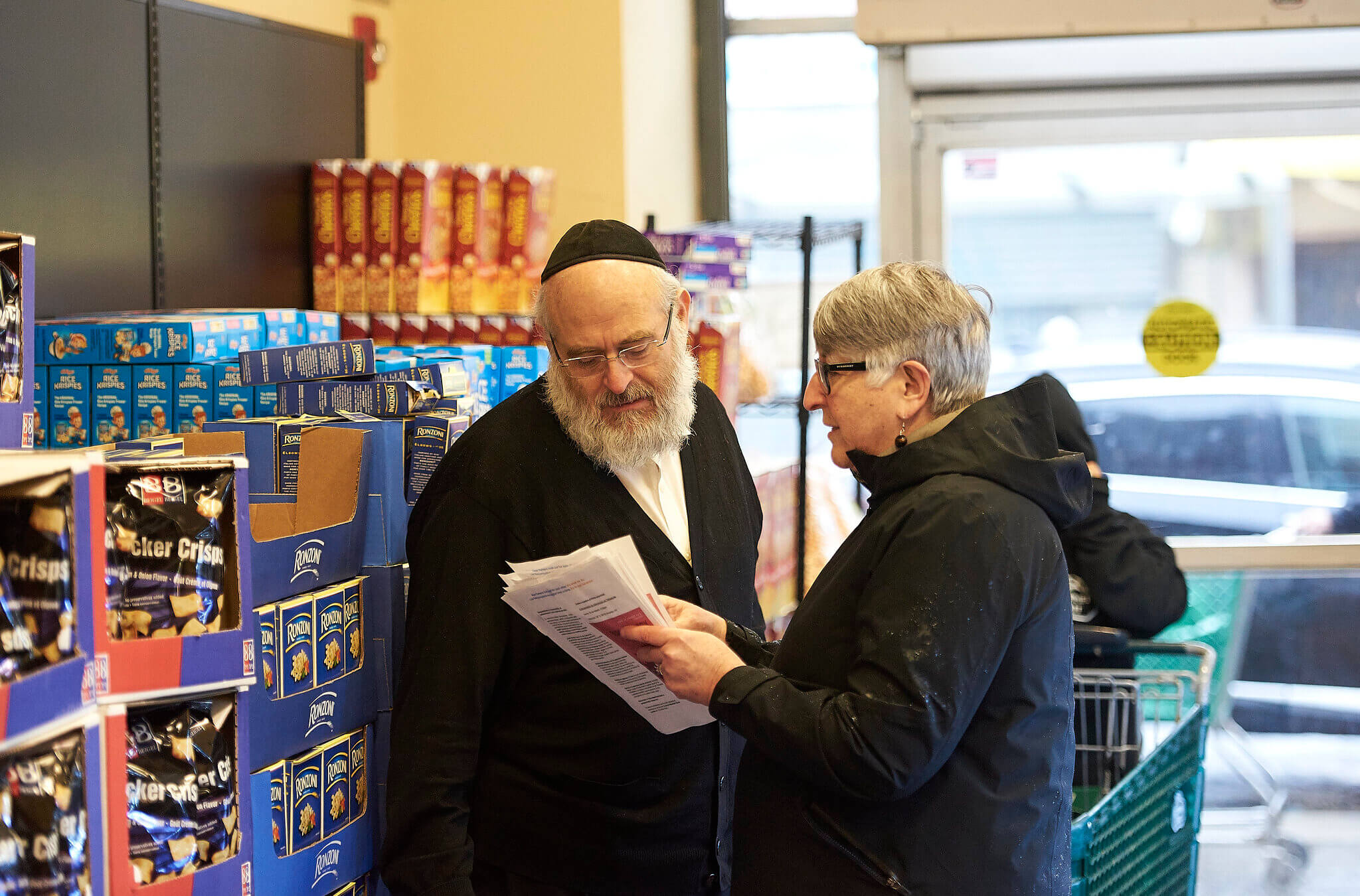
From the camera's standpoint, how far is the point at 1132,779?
92.0 inches

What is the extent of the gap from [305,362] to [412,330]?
3.59 ft

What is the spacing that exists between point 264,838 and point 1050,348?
3534 mm

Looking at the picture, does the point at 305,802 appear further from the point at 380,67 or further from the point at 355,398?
the point at 380,67

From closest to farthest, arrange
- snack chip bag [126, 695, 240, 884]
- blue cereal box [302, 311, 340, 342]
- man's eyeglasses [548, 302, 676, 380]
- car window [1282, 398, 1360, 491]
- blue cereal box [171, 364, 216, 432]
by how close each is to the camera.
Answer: snack chip bag [126, 695, 240, 884] → man's eyeglasses [548, 302, 676, 380] → blue cereal box [171, 364, 216, 432] → blue cereal box [302, 311, 340, 342] → car window [1282, 398, 1360, 491]

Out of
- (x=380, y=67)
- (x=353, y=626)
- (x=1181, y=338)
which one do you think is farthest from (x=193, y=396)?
(x=1181, y=338)

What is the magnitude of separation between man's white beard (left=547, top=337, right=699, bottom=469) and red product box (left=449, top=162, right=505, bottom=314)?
55.1 inches

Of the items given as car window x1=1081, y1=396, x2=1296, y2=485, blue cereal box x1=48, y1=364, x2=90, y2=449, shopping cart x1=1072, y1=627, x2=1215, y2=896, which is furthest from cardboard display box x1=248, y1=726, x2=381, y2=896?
car window x1=1081, y1=396, x2=1296, y2=485

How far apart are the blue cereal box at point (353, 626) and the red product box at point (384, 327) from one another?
153 centimetres

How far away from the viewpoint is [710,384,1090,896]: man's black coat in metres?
1.41

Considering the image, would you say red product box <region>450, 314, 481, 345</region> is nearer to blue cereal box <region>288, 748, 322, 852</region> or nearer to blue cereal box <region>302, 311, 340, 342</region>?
blue cereal box <region>302, 311, 340, 342</region>

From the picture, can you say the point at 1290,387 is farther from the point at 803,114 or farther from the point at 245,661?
the point at 245,661

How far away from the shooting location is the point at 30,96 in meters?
2.44

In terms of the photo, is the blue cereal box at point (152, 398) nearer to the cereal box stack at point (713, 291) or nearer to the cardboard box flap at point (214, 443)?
the cardboard box flap at point (214, 443)

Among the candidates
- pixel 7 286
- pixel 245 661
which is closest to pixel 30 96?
pixel 7 286
